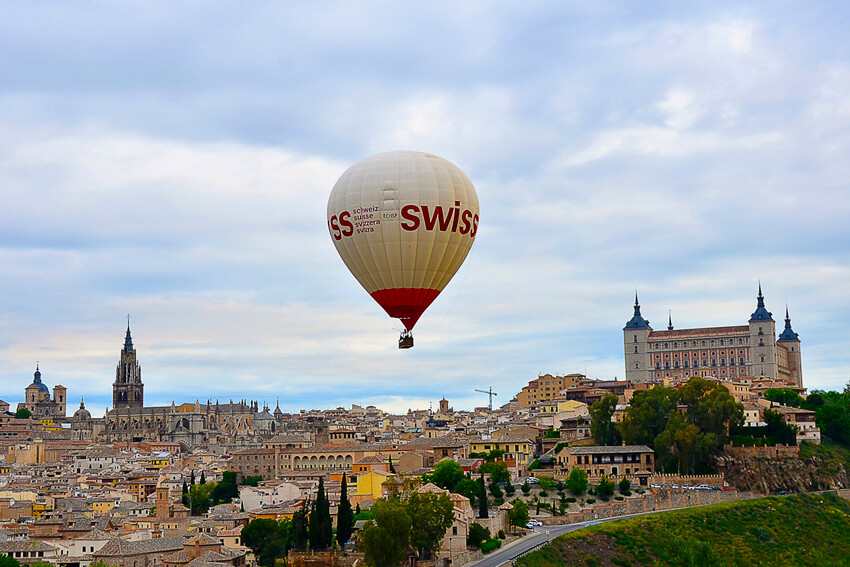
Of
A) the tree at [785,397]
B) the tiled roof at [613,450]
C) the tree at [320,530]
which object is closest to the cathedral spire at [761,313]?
the tree at [785,397]

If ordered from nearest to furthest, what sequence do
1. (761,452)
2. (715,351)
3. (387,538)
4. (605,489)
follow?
(387,538)
(605,489)
(761,452)
(715,351)

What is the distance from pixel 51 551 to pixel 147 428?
9060cm

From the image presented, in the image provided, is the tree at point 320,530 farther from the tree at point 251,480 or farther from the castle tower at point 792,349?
the castle tower at point 792,349

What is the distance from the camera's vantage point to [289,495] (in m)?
71.1

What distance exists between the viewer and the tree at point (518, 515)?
52625mm

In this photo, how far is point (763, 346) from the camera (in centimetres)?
11675

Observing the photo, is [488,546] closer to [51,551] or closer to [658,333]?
[51,551]

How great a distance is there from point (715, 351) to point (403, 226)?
91.7 meters

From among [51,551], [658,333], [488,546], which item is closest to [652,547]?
[488,546]

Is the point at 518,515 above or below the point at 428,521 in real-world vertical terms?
below

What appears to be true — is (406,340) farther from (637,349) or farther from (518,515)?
(637,349)

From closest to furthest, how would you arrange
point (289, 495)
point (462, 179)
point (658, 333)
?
point (462, 179) < point (289, 495) < point (658, 333)

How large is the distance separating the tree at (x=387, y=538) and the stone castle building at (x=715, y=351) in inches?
2929

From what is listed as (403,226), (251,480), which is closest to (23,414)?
(251,480)
